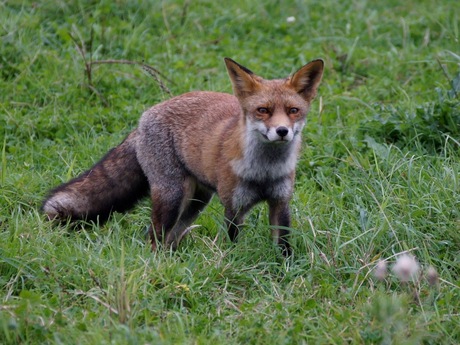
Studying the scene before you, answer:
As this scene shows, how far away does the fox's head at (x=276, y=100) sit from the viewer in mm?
5312

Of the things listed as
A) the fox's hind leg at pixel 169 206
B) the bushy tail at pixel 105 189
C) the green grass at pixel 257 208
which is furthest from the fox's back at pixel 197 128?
the green grass at pixel 257 208

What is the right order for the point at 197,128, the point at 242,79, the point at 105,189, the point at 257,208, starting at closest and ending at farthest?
the point at 242,79 < the point at 197,128 < the point at 105,189 < the point at 257,208

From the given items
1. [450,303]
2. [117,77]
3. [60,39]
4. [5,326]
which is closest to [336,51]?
[117,77]

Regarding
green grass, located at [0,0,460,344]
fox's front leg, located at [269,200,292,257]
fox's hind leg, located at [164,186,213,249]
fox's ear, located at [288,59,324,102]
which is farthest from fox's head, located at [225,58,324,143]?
fox's hind leg, located at [164,186,213,249]

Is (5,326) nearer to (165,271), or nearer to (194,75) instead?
(165,271)

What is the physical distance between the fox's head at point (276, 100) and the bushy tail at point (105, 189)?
114 centimetres

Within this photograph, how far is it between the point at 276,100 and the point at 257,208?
1.14m

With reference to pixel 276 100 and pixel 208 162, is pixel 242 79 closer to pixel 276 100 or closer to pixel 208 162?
pixel 276 100

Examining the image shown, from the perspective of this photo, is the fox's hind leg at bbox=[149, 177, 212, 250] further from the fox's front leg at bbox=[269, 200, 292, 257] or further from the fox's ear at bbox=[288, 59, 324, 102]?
the fox's ear at bbox=[288, 59, 324, 102]

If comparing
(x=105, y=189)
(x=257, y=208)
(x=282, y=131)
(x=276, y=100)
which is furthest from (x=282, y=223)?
(x=105, y=189)

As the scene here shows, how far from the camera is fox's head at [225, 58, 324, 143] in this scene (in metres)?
5.31

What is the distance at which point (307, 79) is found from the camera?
5664 millimetres

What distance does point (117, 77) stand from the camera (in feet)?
26.9

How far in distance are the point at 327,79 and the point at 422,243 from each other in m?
3.42
